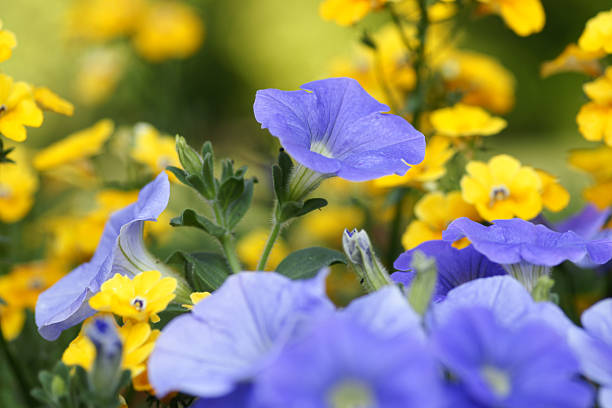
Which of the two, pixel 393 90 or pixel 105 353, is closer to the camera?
pixel 105 353

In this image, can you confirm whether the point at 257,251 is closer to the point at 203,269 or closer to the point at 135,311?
the point at 203,269

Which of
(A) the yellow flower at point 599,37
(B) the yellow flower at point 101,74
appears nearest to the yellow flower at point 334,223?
(A) the yellow flower at point 599,37

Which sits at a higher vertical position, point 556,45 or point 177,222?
point 177,222

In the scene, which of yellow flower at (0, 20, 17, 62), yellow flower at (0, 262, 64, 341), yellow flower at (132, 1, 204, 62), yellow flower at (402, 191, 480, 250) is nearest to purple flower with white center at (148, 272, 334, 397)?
yellow flower at (402, 191, 480, 250)

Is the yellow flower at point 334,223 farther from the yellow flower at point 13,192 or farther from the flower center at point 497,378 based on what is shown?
the flower center at point 497,378

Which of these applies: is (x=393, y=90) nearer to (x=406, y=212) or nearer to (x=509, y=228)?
(x=406, y=212)

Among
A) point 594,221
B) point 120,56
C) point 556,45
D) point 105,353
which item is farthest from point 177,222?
point 556,45

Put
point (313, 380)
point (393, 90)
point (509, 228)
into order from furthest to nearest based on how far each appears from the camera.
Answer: point (393, 90)
point (509, 228)
point (313, 380)

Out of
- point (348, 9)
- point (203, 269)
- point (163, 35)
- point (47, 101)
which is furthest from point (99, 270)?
point (163, 35)
